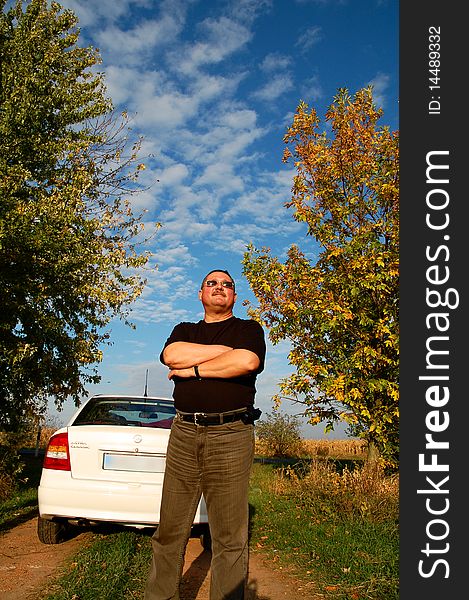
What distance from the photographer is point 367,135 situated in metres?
10.7

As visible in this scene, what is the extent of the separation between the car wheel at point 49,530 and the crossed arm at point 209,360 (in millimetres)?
3187

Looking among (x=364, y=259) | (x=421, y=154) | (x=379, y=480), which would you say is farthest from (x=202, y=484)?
(x=364, y=259)

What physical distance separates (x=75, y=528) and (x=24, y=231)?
518cm

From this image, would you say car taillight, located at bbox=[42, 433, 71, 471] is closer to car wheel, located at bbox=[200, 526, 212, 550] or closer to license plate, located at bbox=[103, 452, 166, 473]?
license plate, located at bbox=[103, 452, 166, 473]

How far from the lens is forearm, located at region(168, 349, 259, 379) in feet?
11.7

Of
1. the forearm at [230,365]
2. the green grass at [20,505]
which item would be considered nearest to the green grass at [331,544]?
the forearm at [230,365]

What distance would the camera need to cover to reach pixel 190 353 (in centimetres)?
375

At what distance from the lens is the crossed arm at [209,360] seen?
141 inches

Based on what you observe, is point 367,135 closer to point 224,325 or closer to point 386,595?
point 224,325

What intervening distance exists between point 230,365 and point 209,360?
0.18 m

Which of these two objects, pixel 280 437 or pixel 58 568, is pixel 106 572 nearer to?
pixel 58 568

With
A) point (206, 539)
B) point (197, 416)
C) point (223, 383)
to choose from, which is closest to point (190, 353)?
point (223, 383)

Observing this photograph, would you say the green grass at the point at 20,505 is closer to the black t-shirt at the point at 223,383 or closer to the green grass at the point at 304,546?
the green grass at the point at 304,546

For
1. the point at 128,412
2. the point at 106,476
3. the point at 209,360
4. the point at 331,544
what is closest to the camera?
the point at 209,360
